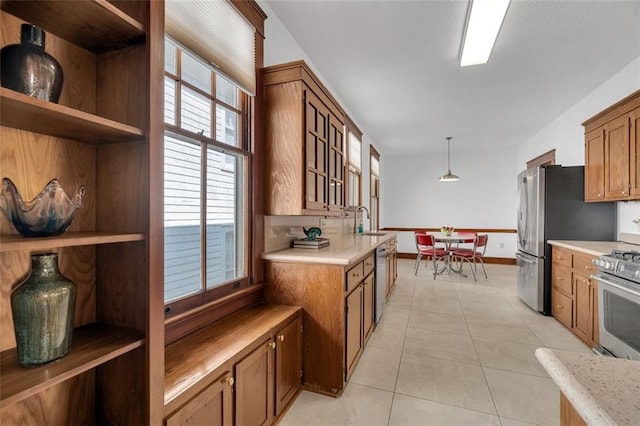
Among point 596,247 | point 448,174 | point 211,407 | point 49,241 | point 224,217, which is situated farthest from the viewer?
point 448,174

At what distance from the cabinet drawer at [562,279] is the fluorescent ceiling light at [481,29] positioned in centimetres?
241

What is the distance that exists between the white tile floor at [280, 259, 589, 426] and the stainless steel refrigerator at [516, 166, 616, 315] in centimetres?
52

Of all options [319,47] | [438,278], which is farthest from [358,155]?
[438,278]

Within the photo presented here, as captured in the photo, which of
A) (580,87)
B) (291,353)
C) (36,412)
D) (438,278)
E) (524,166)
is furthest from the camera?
(524,166)

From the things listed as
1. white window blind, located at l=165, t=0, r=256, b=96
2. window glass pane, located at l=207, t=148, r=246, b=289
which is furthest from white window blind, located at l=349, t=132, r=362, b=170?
window glass pane, located at l=207, t=148, r=246, b=289

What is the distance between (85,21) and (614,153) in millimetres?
4184

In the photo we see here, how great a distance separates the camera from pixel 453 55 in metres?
2.94

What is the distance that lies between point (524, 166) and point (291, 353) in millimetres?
6795

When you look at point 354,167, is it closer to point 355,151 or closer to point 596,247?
point 355,151

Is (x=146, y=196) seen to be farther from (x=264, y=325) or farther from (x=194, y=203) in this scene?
(x=264, y=325)

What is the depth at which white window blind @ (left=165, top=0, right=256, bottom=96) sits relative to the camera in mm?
1459

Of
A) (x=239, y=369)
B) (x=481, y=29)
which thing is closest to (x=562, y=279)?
(x=481, y=29)

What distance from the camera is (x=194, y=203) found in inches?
62.7

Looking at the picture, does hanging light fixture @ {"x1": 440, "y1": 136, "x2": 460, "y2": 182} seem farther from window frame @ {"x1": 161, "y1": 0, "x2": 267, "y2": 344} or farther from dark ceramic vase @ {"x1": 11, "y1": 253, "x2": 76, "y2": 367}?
dark ceramic vase @ {"x1": 11, "y1": 253, "x2": 76, "y2": 367}
